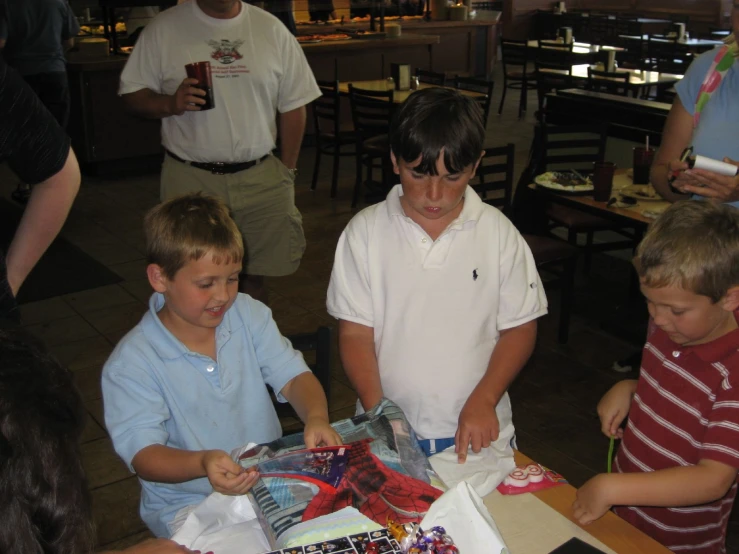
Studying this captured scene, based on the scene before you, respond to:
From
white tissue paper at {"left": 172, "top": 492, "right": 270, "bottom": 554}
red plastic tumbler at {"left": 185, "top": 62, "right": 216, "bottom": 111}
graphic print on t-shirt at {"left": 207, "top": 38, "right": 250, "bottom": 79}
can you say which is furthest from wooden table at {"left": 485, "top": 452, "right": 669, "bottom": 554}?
graphic print on t-shirt at {"left": 207, "top": 38, "right": 250, "bottom": 79}

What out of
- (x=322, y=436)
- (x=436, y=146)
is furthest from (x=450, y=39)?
(x=322, y=436)

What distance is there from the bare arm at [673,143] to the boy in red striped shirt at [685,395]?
89cm

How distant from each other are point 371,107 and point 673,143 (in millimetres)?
4280

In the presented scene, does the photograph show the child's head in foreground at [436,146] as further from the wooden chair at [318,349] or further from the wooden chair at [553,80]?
the wooden chair at [553,80]

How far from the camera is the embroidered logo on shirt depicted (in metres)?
3.35

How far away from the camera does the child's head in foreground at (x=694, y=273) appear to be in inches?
62.9

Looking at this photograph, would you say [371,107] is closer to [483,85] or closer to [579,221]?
[483,85]

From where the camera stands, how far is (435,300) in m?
1.86

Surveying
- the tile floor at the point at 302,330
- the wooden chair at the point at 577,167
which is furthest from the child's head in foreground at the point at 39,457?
the wooden chair at the point at 577,167

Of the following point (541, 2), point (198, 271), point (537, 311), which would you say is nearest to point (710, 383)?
point (537, 311)

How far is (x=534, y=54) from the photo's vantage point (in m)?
10.8

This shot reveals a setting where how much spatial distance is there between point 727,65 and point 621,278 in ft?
10.0

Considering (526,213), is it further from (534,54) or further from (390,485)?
(534,54)

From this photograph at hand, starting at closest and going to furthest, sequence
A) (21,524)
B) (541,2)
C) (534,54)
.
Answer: (21,524) → (534,54) → (541,2)
